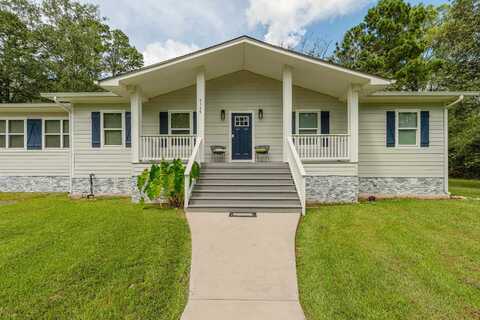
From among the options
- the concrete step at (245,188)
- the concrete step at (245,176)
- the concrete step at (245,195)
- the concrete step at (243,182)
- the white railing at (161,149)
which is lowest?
the concrete step at (245,195)

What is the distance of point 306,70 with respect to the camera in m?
7.59

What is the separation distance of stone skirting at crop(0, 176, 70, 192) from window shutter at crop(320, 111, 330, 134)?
32.5 ft

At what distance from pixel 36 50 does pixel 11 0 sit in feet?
10.6

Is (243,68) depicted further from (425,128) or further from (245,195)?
(425,128)

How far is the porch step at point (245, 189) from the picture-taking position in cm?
582

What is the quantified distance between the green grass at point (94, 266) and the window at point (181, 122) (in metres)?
4.27

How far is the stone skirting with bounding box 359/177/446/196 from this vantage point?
27.8 ft

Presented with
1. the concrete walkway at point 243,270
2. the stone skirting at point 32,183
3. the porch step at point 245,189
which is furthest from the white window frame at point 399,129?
the stone skirting at point 32,183

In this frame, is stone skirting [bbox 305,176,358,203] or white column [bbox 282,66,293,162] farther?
white column [bbox 282,66,293,162]

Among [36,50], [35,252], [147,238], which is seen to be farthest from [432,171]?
[36,50]

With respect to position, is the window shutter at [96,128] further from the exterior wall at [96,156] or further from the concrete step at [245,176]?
the concrete step at [245,176]

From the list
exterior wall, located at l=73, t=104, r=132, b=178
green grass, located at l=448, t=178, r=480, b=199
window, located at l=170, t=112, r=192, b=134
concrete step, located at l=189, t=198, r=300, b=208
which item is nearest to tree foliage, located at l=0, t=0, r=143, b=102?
exterior wall, located at l=73, t=104, r=132, b=178

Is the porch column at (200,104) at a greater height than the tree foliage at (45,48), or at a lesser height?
lesser

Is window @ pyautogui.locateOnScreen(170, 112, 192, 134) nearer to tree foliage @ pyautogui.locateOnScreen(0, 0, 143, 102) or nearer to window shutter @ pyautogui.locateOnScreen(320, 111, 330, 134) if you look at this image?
window shutter @ pyautogui.locateOnScreen(320, 111, 330, 134)
